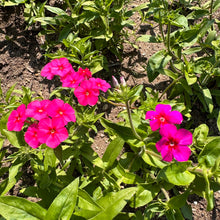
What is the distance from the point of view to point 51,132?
2135mm

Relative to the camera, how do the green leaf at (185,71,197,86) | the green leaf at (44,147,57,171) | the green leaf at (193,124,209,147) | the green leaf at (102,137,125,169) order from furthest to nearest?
the green leaf at (185,71,197,86) → the green leaf at (193,124,209,147) → the green leaf at (102,137,125,169) → the green leaf at (44,147,57,171)

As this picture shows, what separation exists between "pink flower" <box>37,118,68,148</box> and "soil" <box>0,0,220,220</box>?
4.61 ft

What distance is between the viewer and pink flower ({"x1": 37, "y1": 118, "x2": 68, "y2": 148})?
213cm

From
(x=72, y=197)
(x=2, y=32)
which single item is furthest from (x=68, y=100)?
(x=2, y=32)

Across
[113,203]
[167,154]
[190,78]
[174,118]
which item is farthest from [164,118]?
[190,78]

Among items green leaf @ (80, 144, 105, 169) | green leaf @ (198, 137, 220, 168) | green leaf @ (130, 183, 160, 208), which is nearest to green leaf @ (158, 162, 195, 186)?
green leaf @ (198, 137, 220, 168)

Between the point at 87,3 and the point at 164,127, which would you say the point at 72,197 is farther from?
the point at 87,3

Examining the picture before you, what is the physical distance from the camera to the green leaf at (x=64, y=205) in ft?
6.41

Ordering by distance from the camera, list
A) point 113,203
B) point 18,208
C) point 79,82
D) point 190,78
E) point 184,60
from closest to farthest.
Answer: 1. point 18,208
2. point 113,203
3. point 79,82
4. point 190,78
5. point 184,60

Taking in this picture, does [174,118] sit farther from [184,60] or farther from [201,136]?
[184,60]

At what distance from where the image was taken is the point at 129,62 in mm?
3947

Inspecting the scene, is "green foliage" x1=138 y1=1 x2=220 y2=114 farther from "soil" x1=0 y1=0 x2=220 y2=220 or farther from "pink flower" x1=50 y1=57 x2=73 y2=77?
"pink flower" x1=50 y1=57 x2=73 y2=77

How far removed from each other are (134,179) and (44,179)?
898 millimetres

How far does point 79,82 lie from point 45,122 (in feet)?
1.73
